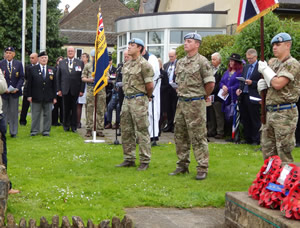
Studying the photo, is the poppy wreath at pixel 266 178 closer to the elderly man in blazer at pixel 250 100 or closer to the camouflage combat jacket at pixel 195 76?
the camouflage combat jacket at pixel 195 76

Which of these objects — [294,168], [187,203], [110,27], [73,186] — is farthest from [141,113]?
[110,27]

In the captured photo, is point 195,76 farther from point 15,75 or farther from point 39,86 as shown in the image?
point 15,75

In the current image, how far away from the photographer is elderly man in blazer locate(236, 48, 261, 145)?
499 inches

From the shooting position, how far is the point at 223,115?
14836 mm

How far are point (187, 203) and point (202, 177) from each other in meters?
1.69

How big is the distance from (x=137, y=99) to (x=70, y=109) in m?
6.48

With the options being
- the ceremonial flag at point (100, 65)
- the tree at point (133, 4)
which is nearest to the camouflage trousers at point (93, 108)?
the ceremonial flag at point (100, 65)

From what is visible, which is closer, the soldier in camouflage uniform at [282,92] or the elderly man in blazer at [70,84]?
the soldier in camouflage uniform at [282,92]

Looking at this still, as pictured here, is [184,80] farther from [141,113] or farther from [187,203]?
[187,203]

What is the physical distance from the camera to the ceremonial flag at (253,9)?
8.00m

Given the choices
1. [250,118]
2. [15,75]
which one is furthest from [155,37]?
[250,118]

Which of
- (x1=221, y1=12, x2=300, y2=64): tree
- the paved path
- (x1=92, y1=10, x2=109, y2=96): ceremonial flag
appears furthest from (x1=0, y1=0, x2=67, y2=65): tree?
the paved path

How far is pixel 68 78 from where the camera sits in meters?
15.8

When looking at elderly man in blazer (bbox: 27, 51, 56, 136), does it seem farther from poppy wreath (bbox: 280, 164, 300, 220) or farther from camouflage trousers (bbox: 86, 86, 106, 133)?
poppy wreath (bbox: 280, 164, 300, 220)
